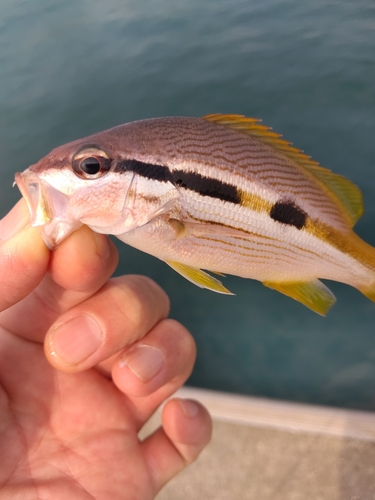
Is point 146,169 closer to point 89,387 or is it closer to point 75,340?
point 75,340

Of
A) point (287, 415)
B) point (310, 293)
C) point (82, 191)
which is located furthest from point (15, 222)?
point (287, 415)

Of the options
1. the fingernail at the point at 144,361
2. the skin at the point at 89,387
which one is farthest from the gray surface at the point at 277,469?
the fingernail at the point at 144,361

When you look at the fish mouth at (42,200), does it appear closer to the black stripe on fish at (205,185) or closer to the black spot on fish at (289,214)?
the black stripe on fish at (205,185)

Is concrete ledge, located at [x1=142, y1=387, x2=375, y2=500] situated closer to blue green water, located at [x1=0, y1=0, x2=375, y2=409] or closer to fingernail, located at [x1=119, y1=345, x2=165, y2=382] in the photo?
blue green water, located at [x1=0, y1=0, x2=375, y2=409]

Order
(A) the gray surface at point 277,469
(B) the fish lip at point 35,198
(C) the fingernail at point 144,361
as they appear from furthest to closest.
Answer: (A) the gray surface at point 277,469, (C) the fingernail at point 144,361, (B) the fish lip at point 35,198

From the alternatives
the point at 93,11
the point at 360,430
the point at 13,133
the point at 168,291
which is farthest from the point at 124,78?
the point at 360,430

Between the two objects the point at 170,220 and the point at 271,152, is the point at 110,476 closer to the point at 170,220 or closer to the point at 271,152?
the point at 170,220
